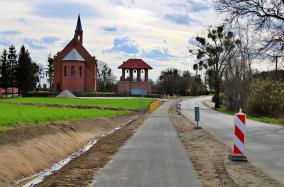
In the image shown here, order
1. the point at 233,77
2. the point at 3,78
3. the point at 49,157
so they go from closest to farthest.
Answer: the point at 49,157
the point at 233,77
the point at 3,78

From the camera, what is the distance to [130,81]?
13150cm

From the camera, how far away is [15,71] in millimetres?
102625

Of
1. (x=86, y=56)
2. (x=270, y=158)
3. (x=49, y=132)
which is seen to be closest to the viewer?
(x=270, y=158)

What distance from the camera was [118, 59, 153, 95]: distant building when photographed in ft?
428

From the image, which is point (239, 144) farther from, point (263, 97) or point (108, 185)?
point (263, 97)

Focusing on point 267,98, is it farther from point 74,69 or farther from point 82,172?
point 74,69

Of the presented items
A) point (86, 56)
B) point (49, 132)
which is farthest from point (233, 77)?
point (86, 56)

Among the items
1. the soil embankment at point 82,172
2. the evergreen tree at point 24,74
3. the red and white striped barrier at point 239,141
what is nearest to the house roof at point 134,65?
the evergreen tree at point 24,74

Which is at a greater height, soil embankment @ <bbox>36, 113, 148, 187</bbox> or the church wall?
the church wall

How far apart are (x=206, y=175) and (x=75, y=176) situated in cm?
287

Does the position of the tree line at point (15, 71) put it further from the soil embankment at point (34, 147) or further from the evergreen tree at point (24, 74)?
the soil embankment at point (34, 147)

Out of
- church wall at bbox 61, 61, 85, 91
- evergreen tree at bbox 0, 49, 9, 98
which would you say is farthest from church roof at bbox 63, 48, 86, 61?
evergreen tree at bbox 0, 49, 9, 98

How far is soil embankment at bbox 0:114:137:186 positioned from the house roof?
11154 centimetres

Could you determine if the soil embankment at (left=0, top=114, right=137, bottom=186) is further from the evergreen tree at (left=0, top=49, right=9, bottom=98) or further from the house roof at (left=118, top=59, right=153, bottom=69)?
the house roof at (left=118, top=59, right=153, bottom=69)
